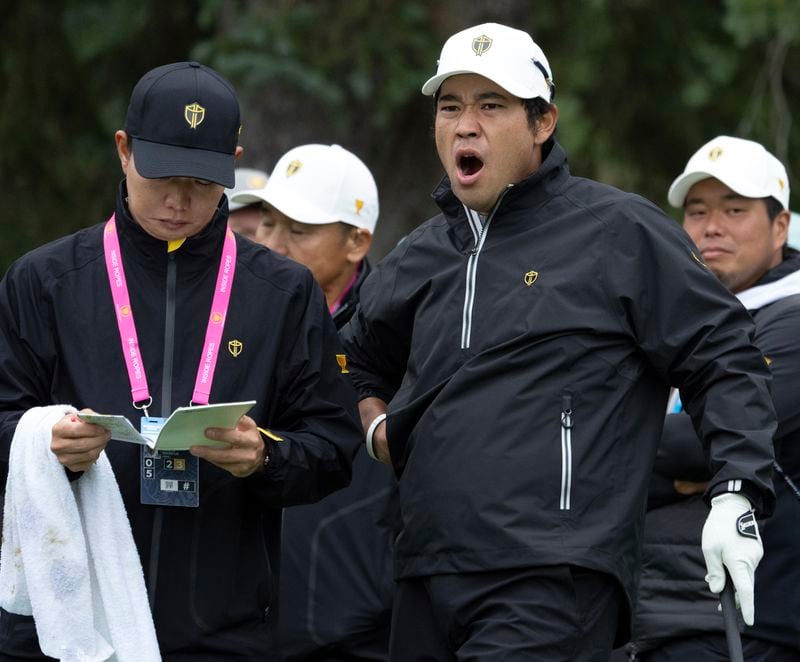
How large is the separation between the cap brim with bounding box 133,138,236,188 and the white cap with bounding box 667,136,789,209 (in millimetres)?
2165

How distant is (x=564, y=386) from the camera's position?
14.8 feet

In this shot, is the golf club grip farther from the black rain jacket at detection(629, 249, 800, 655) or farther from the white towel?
the white towel

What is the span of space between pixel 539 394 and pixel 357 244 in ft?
6.62

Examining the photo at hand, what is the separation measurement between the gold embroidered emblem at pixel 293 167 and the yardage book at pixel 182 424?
2329mm

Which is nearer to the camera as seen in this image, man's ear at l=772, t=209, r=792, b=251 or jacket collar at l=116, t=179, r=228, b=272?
jacket collar at l=116, t=179, r=228, b=272

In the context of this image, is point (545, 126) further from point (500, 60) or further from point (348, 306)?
point (348, 306)

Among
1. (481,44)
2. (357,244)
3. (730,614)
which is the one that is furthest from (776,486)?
(357,244)

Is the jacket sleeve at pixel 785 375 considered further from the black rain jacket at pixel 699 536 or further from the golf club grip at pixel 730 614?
the golf club grip at pixel 730 614

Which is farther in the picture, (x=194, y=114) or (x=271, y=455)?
(x=194, y=114)

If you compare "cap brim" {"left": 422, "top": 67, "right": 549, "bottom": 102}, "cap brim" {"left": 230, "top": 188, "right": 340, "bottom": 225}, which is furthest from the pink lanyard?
"cap brim" {"left": 230, "top": 188, "right": 340, "bottom": 225}

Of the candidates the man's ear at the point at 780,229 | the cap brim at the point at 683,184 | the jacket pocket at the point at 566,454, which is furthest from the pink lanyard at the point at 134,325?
the man's ear at the point at 780,229

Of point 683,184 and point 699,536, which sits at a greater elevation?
point 683,184

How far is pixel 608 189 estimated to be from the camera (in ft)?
15.7

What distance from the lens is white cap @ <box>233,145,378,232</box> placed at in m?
6.36
